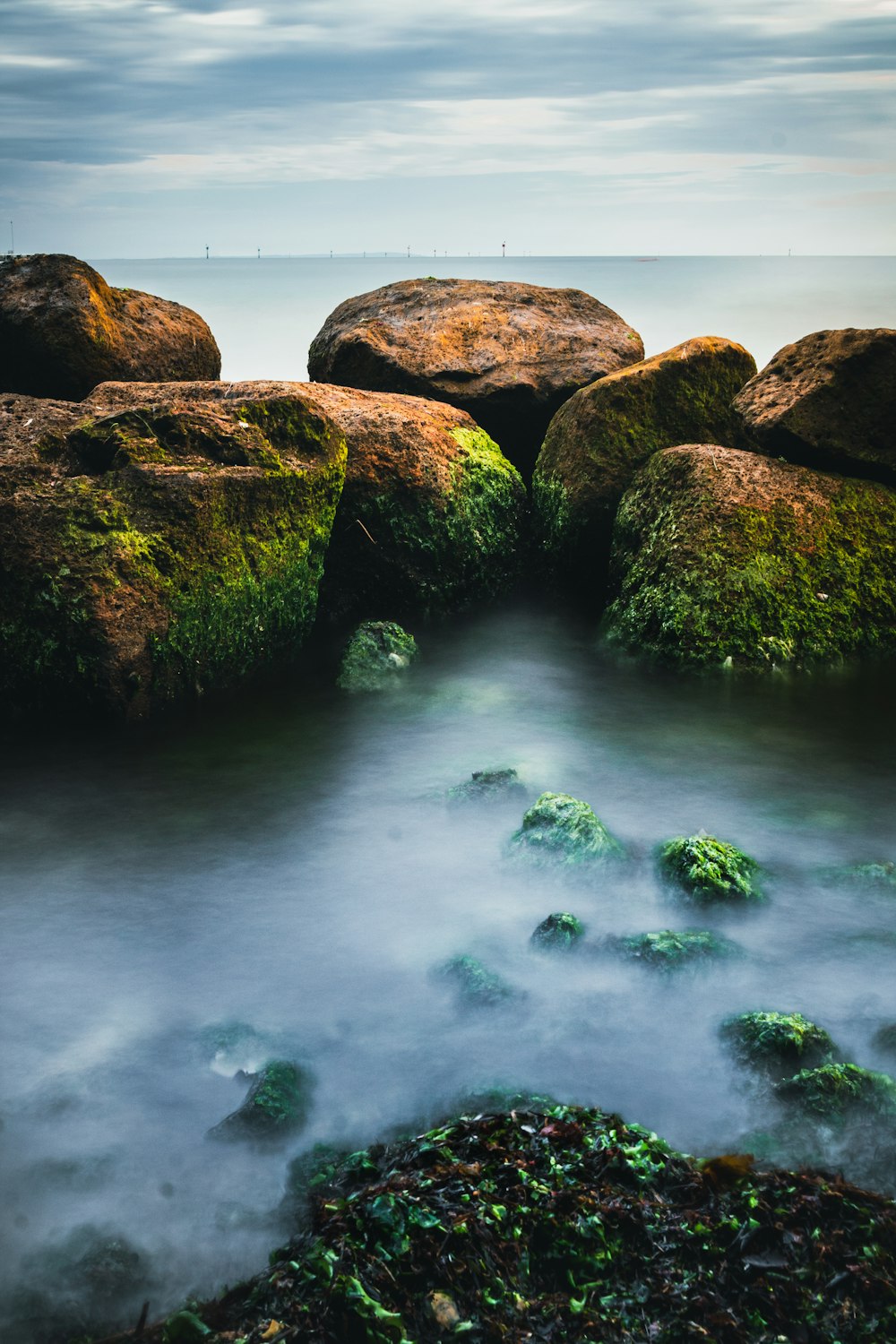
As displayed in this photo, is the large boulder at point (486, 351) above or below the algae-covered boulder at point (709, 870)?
above

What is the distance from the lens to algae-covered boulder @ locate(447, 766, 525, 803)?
6562mm

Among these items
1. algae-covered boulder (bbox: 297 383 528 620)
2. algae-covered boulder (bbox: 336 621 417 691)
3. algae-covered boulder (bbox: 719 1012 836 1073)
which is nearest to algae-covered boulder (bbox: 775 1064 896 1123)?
algae-covered boulder (bbox: 719 1012 836 1073)

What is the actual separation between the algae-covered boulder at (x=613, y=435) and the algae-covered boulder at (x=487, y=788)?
416cm

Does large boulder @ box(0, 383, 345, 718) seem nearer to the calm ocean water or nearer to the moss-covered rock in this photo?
the calm ocean water

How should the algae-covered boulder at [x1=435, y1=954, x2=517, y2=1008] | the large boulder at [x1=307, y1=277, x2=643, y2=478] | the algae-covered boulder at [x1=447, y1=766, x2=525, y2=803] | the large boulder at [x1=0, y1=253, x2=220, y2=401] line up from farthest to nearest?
1. the large boulder at [x1=307, y1=277, x2=643, y2=478]
2. the large boulder at [x1=0, y1=253, x2=220, y2=401]
3. the algae-covered boulder at [x1=447, y1=766, x2=525, y2=803]
4. the algae-covered boulder at [x1=435, y1=954, x2=517, y2=1008]

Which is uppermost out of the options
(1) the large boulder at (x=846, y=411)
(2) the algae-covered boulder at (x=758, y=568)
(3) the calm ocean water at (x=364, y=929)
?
(1) the large boulder at (x=846, y=411)

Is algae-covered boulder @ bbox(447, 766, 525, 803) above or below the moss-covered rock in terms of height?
below

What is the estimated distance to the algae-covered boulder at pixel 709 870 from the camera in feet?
17.6

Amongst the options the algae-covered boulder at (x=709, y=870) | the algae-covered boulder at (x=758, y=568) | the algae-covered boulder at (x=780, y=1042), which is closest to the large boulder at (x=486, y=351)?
the algae-covered boulder at (x=758, y=568)

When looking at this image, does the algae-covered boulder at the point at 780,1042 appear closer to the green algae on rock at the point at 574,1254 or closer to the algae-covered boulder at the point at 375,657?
the green algae on rock at the point at 574,1254

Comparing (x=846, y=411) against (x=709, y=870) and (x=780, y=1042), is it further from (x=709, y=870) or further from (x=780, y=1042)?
(x=780, y=1042)

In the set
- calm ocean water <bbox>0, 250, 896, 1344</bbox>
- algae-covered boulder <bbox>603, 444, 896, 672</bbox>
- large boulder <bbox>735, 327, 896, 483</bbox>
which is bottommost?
calm ocean water <bbox>0, 250, 896, 1344</bbox>

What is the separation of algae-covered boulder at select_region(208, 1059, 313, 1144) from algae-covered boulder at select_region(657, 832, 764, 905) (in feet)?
7.40

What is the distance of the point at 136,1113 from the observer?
396cm
